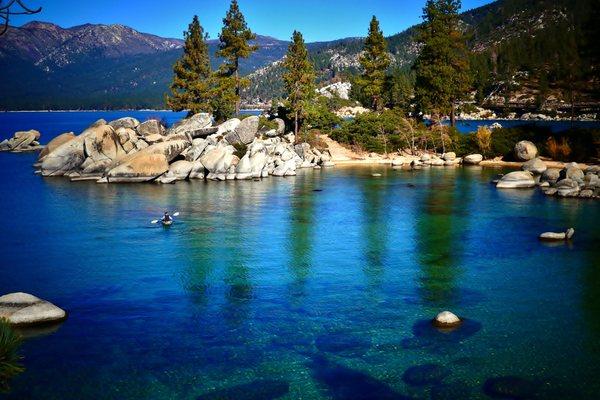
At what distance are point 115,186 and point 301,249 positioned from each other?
104 ft

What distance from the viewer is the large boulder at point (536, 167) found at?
58778 millimetres

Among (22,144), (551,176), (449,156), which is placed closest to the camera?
(551,176)

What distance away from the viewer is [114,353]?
719 inches

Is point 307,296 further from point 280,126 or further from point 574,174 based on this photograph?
point 280,126

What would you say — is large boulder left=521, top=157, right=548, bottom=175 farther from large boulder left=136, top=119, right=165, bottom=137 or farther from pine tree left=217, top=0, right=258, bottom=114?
large boulder left=136, top=119, right=165, bottom=137

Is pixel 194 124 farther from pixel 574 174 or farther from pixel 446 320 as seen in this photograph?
pixel 446 320

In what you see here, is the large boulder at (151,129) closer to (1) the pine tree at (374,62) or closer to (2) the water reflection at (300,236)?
(2) the water reflection at (300,236)

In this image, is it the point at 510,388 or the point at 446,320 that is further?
the point at 446,320

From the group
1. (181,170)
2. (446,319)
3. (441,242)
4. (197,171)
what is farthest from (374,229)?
(181,170)

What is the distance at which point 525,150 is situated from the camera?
66062mm

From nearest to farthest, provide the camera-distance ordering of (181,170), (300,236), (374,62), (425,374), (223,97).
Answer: (425,374)
(300,236)
(181,170)
(223,97)
(374,62)

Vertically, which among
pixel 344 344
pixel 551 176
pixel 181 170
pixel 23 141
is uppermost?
pixel 23 141

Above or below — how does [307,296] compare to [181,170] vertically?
below

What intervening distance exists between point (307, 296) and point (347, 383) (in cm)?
805
